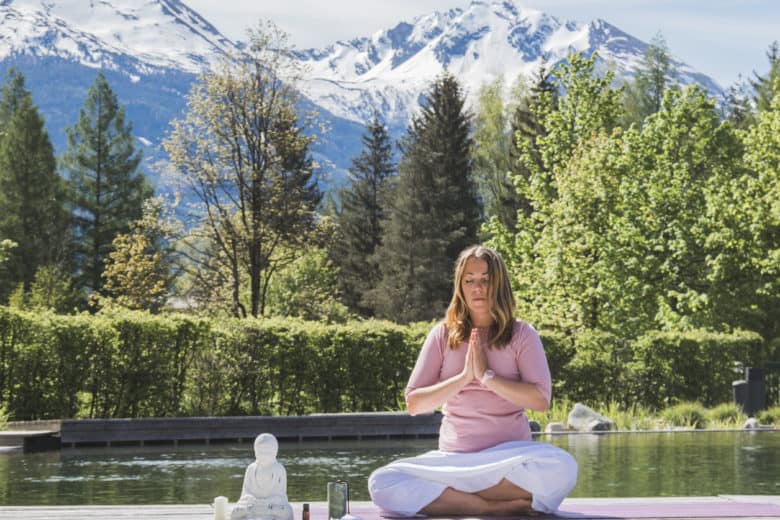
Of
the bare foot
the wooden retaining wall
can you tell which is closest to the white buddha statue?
the bare foot

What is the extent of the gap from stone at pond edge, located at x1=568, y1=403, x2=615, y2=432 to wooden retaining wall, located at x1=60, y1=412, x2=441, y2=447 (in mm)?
2322

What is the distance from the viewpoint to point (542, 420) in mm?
19109

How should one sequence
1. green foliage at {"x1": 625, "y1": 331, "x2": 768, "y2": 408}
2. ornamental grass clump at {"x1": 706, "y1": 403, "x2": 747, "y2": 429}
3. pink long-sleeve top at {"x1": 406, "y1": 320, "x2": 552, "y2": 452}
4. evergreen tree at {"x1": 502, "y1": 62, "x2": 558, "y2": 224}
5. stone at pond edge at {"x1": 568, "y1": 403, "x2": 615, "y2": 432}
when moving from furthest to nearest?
evergreen tree at {"x1": 502, "y1": 62, "x2": 558, "y2": 224}
green foliage at {"x1": 625, "y1": 331, "x2": 768, "y2": 408}
ornamental grass clump at {"x1": 706, "y1": 403, "x2": 747, "y2": 429}
stone at pond edge at {"x1": 568, "y1": 403, "x2": 615, "y2": 432}
pink long-sleeve top at {"x1": 406, "y1": 320, "x2": 552, "y2": 452}

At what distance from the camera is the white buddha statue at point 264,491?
552 centimetres

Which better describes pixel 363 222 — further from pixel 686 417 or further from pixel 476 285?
pixel 476 285

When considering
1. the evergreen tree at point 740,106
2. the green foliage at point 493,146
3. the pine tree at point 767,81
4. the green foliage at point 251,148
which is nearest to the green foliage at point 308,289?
the green foliage at point 251,148

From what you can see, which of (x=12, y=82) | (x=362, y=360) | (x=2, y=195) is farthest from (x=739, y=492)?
(x=12, y=82)

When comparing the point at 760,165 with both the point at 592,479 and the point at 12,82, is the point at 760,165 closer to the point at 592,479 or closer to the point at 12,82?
the point at 592,479

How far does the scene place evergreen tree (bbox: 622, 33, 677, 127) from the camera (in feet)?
177

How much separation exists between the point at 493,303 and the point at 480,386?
469 millimetres

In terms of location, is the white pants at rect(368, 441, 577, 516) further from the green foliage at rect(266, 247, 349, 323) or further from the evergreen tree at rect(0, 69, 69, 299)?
the evergreen tree at rect(0, 69, 69, 299)

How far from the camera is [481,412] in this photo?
6.23 meters

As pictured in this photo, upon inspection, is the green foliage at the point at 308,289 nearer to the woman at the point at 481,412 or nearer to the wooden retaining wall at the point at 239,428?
the wooden retaining wall at the point at 239,428

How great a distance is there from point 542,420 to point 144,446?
22.1 ft
